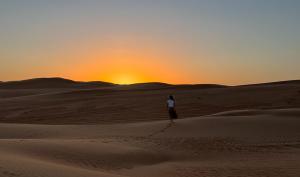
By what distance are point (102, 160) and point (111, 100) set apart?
70.2 feet

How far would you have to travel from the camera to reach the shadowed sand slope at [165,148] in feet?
31.0

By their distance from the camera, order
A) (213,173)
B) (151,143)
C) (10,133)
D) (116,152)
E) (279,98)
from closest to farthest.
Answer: (213,173) < (116,152) < (151,143) < (10,133) < (279,98)

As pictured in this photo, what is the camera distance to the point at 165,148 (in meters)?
12.9

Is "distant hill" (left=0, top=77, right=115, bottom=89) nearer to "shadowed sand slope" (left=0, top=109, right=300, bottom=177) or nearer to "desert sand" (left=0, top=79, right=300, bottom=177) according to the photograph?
"desert sand" (left=0, top=79, right=300, bottom=177)

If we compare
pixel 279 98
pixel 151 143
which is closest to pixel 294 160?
pixel 151 143

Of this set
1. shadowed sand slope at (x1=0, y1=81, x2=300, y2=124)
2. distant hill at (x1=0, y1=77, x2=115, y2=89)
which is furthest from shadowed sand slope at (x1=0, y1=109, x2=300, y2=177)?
distant hill at (x1=0, y1=77, x2=115, y2=89)

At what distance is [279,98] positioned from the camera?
94.8 ft

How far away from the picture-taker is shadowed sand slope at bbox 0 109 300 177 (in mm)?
9438

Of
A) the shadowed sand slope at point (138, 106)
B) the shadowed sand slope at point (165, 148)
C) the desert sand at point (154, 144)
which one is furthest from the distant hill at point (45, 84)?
the shadowed sand slope at point (165, 148)

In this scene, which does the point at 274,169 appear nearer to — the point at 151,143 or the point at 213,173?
the point at 213,173

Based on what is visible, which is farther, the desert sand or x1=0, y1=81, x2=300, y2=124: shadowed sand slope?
x1=0, y1=81, x2=300, y2=124: shadowed sand slope

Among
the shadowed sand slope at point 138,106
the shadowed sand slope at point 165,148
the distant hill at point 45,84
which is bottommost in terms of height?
the shadowed sand slope at point 165,148

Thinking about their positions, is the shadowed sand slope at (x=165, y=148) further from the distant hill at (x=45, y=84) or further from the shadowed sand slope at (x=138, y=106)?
the distant hill at (x=45, y=84)

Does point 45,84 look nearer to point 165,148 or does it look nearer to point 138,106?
point 138,106
